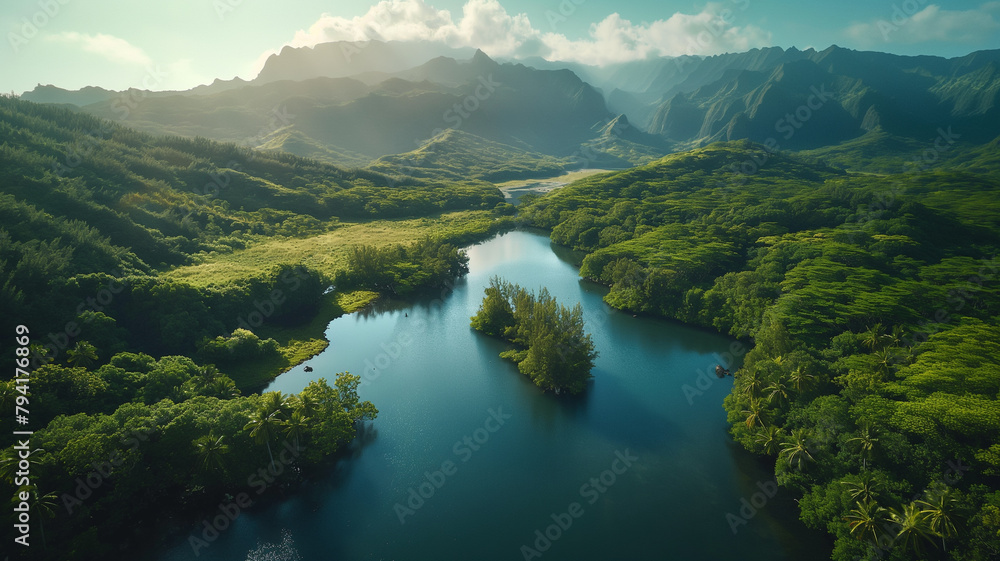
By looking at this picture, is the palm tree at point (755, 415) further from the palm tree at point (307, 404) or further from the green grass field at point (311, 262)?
the green grass field at point (311, 262)

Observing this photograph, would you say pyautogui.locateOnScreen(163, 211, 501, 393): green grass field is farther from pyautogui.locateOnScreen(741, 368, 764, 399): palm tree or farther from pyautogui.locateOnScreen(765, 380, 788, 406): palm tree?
pyautogui.locateOnScreen(765, 380, 788, 406): palm tree

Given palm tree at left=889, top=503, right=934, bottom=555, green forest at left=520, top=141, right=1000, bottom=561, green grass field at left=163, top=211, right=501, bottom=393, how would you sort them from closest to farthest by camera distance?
palm tree at left=889, top=503, right=934, bottom=555
green forest at left=520, top=141, right=1000, bottom=561
green grass field at left=163, top=211, right=501, bottom=393

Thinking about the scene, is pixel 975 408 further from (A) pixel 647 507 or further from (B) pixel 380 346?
(B) pixel 380 346

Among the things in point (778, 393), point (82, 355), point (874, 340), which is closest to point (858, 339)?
point (874, 340)

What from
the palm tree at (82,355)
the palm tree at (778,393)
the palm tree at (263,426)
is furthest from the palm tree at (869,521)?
the palm tree at (82,355)

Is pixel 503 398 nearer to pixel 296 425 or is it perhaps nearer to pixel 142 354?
pixel 296 425

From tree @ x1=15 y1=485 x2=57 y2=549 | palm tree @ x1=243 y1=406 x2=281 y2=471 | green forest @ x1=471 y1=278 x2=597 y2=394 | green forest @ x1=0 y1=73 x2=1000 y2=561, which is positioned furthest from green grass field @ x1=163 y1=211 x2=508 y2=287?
green forest @ x1=471 y1=278 x2=597 y2=394
